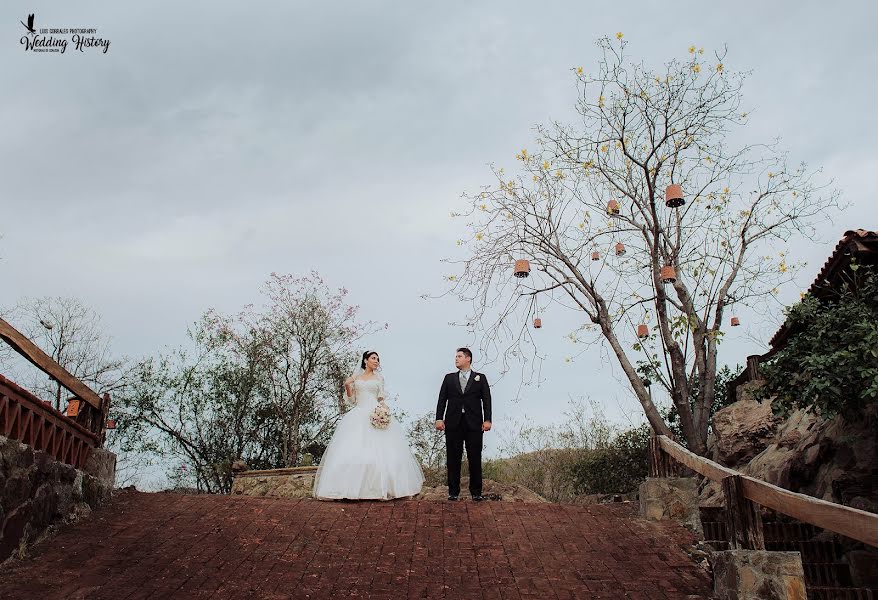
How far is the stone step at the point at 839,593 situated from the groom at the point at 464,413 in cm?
417

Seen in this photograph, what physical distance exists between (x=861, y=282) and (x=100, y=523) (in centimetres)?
990

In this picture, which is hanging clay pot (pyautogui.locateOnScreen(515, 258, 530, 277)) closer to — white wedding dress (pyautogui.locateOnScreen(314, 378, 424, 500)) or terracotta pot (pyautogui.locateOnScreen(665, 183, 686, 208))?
terracotta pot (pyautogui.locateOnScreen(665, 183, 686, 208))

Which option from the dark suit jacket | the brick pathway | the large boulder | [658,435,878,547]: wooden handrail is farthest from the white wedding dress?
the large boulder

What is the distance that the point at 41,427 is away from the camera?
7.72 meters

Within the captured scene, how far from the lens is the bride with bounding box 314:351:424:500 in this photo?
31.4ft

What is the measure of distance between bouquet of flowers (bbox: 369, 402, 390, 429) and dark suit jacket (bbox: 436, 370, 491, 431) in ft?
2.45

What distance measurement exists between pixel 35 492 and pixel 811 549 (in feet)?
27.9

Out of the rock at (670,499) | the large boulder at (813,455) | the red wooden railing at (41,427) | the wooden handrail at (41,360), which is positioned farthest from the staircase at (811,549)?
the wooden handrail at (41,360)

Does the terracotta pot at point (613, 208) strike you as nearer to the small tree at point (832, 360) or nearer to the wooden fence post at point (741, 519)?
the small tree at point (832, 360)

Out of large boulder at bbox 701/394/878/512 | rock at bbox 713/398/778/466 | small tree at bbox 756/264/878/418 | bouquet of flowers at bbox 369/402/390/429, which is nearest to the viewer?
small tree at bbox 756/264/878/418

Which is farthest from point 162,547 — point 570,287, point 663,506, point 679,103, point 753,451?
point 679,103

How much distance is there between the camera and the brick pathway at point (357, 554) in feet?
20.4

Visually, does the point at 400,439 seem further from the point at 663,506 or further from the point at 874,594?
the point at 874,594

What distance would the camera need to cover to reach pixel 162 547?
7.34 metres
